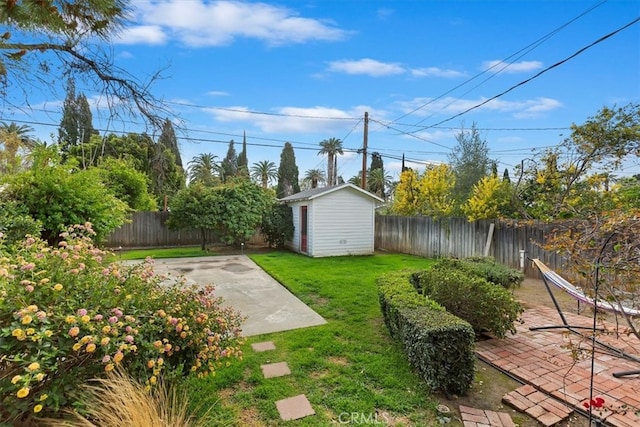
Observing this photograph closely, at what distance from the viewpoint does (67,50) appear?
2.87 meters

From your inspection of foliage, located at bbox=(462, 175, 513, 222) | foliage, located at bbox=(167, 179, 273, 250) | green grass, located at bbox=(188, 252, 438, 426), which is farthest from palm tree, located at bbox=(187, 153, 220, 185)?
green grass, located at bbox=(188, 252, 438, 426)

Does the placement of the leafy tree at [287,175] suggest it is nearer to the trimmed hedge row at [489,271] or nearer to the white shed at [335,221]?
the white shed at [335,221]

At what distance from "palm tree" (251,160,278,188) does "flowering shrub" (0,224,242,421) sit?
3260 cm

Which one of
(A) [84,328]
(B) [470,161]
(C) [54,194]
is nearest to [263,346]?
(A) [84,328]

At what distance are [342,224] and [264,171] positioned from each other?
24.6 metres

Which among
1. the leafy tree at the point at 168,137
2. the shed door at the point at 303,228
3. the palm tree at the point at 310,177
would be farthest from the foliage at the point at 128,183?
the palm tree at the point at 310,177

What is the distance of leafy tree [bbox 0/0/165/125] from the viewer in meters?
2.47

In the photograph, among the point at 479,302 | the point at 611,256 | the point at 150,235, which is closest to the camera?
the point at 611,256

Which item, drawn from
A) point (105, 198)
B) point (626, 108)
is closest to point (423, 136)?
point (626, 108)

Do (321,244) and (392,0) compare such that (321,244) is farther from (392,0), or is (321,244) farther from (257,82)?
(392,0)

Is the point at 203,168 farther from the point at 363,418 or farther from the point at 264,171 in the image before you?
the point at 363,418

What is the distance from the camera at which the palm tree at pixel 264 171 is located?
3459cm

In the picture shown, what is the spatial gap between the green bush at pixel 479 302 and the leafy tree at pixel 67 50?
364 cm

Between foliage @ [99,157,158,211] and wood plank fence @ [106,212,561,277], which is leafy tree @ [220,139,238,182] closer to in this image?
foliage @ [99,157,158,211]
